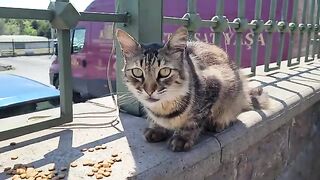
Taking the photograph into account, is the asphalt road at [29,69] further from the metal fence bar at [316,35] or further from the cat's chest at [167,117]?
the cat's chest at [167,117]

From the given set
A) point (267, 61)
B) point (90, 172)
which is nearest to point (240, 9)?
point (267, 61)

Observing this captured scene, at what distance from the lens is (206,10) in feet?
14.3

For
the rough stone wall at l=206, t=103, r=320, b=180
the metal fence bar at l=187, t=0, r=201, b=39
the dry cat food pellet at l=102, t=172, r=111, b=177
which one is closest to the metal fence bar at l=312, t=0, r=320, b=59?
the rough stone wall at l=206, t=103, r=320, b=180

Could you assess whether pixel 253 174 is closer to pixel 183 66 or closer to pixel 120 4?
pixel 183 66

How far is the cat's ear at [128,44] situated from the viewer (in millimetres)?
1317

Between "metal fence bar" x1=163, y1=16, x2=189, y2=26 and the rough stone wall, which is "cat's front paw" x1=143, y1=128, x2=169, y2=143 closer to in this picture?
the rough stone wall

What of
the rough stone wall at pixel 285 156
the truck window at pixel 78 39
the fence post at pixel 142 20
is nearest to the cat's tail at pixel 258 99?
the rough stone wall at pixel 285 156

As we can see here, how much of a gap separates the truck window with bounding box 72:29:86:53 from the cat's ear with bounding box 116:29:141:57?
5139 millimetres

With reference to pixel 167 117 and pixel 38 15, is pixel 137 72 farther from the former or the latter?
pixel 38 15

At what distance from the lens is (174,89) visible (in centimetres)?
128

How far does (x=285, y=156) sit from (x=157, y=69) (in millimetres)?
1223

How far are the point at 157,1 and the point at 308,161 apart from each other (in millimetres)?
1766

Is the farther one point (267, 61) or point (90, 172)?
point (267, 61)

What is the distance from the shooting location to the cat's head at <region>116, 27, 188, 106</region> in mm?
1253
